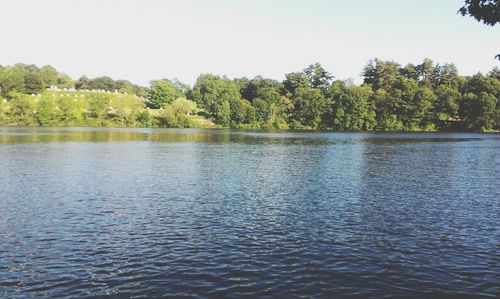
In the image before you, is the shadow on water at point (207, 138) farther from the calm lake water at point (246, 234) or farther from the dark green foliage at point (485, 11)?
the dark green foliage at point (485, 11)

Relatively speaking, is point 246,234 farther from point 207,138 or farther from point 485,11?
point 207,138

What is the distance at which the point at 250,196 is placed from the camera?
1745 inches

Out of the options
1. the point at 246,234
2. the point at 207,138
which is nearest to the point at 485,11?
the point at 246,234

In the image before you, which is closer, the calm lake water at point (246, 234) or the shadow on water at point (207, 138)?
the calm lake water at point (246, 234)

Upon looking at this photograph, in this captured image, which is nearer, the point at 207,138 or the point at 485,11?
the point at 485,11

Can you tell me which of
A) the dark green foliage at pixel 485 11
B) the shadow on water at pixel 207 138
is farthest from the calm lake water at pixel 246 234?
the shadow on water at pixel 207 138

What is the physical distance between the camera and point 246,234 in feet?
98.4

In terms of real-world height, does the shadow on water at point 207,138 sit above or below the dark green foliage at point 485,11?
below

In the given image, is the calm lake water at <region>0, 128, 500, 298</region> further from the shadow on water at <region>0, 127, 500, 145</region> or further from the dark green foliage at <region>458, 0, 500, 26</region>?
the shadow on water at <region>0, 127, 500, 145</region>

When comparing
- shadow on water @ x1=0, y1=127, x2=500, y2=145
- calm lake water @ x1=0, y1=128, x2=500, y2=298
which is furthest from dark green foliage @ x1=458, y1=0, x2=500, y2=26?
shadow on water @ x1=0, y1=127, x2=500, y2=145

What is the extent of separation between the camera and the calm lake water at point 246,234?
20984 millimetres

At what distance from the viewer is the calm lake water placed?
20984mm

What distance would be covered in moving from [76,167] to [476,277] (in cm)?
5974

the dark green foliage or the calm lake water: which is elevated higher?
the dark green foliage
